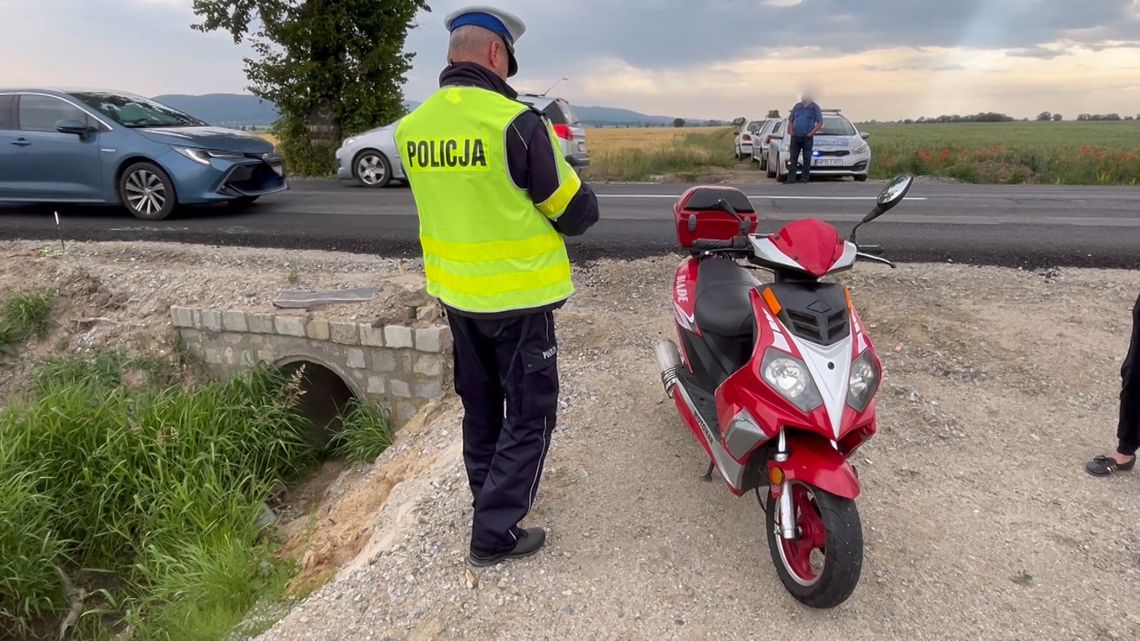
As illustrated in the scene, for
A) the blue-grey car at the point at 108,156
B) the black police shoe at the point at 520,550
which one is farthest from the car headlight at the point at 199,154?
the black police shoe at the point at 520,550

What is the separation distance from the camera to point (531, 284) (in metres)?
2.76

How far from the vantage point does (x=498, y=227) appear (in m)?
2.70

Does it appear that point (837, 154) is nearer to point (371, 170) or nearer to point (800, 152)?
point (800, 152)

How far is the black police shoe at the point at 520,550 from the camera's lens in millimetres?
3105

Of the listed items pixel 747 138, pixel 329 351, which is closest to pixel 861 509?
pixel 329 351

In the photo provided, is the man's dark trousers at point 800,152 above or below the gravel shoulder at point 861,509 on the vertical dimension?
above

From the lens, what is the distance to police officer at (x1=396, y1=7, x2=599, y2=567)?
2621 millimetres

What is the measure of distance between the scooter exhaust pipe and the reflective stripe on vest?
1.12 meters

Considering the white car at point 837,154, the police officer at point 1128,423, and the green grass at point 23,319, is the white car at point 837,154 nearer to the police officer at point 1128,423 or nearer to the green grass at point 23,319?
the police officer at point 1128,423

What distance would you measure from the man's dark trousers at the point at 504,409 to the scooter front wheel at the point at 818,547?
38.0 inches

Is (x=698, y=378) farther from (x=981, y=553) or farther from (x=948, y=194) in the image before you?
(x=948, y=194)

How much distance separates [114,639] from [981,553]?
481cm

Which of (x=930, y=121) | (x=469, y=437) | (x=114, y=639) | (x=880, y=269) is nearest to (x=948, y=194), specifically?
(x=880, y=269)

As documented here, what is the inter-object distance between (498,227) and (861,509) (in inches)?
82.7
